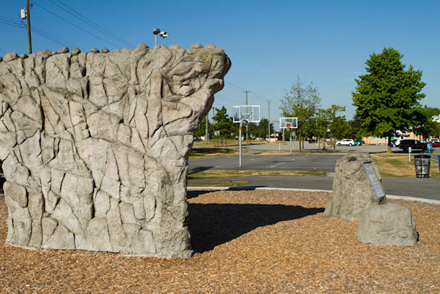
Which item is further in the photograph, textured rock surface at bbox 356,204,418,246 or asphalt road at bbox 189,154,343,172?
asphalt road at bbox 189,154,343,172

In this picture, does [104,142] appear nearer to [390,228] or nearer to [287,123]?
[390,228]

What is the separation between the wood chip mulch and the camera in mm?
4973

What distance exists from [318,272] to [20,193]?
15.6ft

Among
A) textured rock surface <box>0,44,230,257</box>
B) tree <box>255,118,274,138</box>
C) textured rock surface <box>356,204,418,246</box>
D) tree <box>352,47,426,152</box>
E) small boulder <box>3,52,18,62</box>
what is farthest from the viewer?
tree <box>255,118,274,138</box>

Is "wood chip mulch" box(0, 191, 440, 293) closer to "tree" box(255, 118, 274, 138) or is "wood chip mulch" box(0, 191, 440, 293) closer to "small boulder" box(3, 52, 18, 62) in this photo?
"small boulder" box(3, 52, 18, 62)

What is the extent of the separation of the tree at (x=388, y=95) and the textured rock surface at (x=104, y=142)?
107 feet

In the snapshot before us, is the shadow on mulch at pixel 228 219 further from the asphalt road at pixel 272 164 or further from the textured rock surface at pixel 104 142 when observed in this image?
the asphalt road at pixel 272 164

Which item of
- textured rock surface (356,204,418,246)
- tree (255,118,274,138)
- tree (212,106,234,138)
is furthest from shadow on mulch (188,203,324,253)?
tree (255,118,274,138)

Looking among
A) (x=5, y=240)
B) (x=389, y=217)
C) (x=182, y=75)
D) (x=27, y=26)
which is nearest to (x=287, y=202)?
(x=389, y=217)

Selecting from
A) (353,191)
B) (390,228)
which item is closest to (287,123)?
(353,191)

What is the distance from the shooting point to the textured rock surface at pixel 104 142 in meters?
5.80

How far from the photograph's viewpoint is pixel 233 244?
6.72 metres

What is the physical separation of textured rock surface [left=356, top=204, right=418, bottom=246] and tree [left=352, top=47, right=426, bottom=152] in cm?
3055

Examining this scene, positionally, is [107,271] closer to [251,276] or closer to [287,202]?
[251,276]
